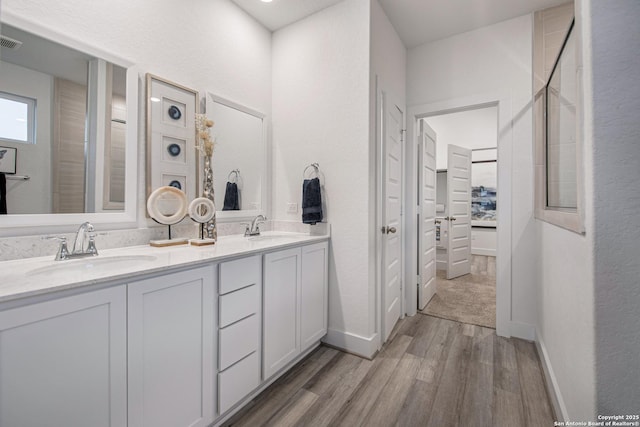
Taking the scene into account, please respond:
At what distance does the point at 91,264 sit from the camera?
130 cm

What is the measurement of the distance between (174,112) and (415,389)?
242 centimetres

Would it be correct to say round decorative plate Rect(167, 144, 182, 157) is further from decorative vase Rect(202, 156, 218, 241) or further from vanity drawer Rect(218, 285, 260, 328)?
vanity drawer Rect(218, 285, 260, 328)

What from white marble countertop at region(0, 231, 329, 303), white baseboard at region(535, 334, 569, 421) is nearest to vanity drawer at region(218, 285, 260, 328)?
white marble countertop at region(0, 231, 329, 303)

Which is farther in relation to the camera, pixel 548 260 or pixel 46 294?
pixel 548 260

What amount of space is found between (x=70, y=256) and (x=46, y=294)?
544 millimetres

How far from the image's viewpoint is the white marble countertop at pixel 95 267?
0.87m

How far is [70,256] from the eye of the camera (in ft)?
4.25

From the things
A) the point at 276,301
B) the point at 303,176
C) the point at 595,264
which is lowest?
the point at 276,301

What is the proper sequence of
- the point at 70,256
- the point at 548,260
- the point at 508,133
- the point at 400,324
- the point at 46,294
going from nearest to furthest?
the point at 46,294 → the point at 70,256 → the point at 548,260 → the point at 508,133 → the point at 400,324

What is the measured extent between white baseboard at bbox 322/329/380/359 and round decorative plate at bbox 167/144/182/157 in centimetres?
179

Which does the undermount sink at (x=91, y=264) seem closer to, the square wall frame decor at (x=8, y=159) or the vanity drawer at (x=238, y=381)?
the square wall frame decor at (x=8, y=159)

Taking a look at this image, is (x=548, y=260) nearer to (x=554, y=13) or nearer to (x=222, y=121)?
(x=554, y=13)

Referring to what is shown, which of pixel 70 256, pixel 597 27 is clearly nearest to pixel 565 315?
pixel 597 27

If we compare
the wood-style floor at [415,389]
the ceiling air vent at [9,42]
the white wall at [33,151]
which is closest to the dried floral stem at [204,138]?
the white wall at [33,151]
